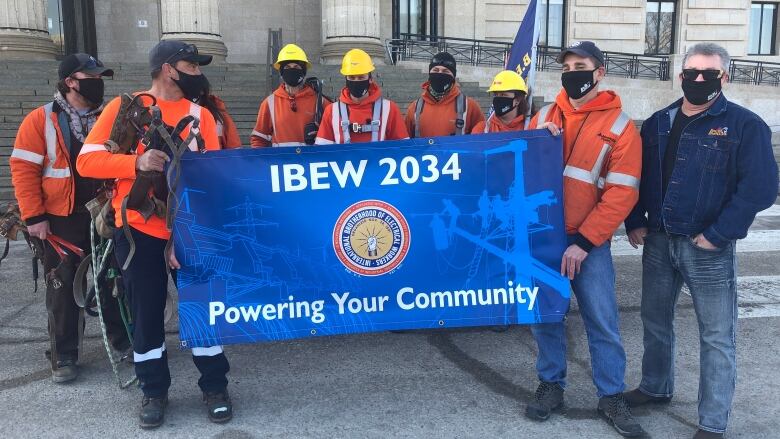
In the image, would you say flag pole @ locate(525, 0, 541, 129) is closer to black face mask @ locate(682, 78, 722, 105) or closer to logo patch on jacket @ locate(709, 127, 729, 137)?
black face mask @ locate(682, 78, 722, 105)

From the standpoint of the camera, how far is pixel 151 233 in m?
3.40

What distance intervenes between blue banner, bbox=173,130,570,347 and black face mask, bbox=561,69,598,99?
28 centimetres

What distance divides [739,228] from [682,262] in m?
0.36

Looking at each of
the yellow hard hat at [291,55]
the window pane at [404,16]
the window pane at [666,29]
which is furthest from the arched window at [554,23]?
the yellow hard hat at [291,55]

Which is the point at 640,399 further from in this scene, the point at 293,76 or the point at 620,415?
the point at 293,76

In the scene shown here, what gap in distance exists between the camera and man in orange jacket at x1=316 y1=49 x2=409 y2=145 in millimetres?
4934

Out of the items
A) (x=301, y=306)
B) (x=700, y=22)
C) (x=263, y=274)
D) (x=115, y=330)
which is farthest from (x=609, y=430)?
(x=700, y=22)

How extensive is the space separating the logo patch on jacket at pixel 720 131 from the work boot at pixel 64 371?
4035 mm

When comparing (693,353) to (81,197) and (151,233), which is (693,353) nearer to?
(151,233)

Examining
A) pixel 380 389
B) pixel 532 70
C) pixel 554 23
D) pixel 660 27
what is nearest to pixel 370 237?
pixel 380 389

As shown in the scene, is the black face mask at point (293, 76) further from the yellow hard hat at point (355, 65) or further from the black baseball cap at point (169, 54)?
the black baseball cap at point (169, 54)

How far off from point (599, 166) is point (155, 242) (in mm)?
2432

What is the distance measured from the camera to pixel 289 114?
5605 mm

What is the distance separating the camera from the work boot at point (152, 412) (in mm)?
3428
